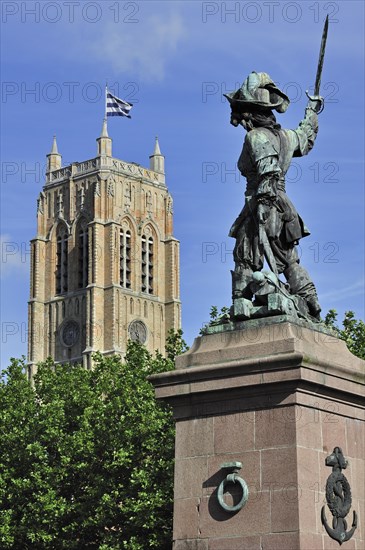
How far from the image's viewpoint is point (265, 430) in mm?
13078

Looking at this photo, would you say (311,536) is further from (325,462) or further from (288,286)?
(288,286)

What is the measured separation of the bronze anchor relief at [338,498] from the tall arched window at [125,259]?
402 ft

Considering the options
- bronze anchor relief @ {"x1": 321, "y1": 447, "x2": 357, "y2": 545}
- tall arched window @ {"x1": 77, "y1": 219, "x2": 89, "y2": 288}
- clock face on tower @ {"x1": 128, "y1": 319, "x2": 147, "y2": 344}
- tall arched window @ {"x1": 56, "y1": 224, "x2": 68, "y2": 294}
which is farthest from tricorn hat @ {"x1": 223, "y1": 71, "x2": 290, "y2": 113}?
tall arched window @ {"x1": 56, "y1": 224, "x2": 68, "y2": 294}

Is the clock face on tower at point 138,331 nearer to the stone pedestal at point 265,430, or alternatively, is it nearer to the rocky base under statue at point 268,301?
the rocky base under statue at point 268,301

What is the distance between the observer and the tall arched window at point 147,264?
453 ft

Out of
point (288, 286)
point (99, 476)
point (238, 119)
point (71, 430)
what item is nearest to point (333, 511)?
point (288, 286)

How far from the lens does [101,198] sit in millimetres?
134750

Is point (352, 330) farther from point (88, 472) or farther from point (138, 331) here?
point (138, 331)

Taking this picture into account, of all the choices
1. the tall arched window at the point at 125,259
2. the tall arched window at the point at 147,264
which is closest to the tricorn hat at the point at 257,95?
the tall arched window at the point at 125,259

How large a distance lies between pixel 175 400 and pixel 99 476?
27.4 m

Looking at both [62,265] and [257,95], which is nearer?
[257,95]

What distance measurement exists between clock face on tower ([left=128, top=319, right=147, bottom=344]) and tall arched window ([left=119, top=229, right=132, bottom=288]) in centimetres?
434

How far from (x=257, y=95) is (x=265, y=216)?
5.05 feet

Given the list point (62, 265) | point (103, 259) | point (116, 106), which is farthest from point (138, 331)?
point (116, 106)
